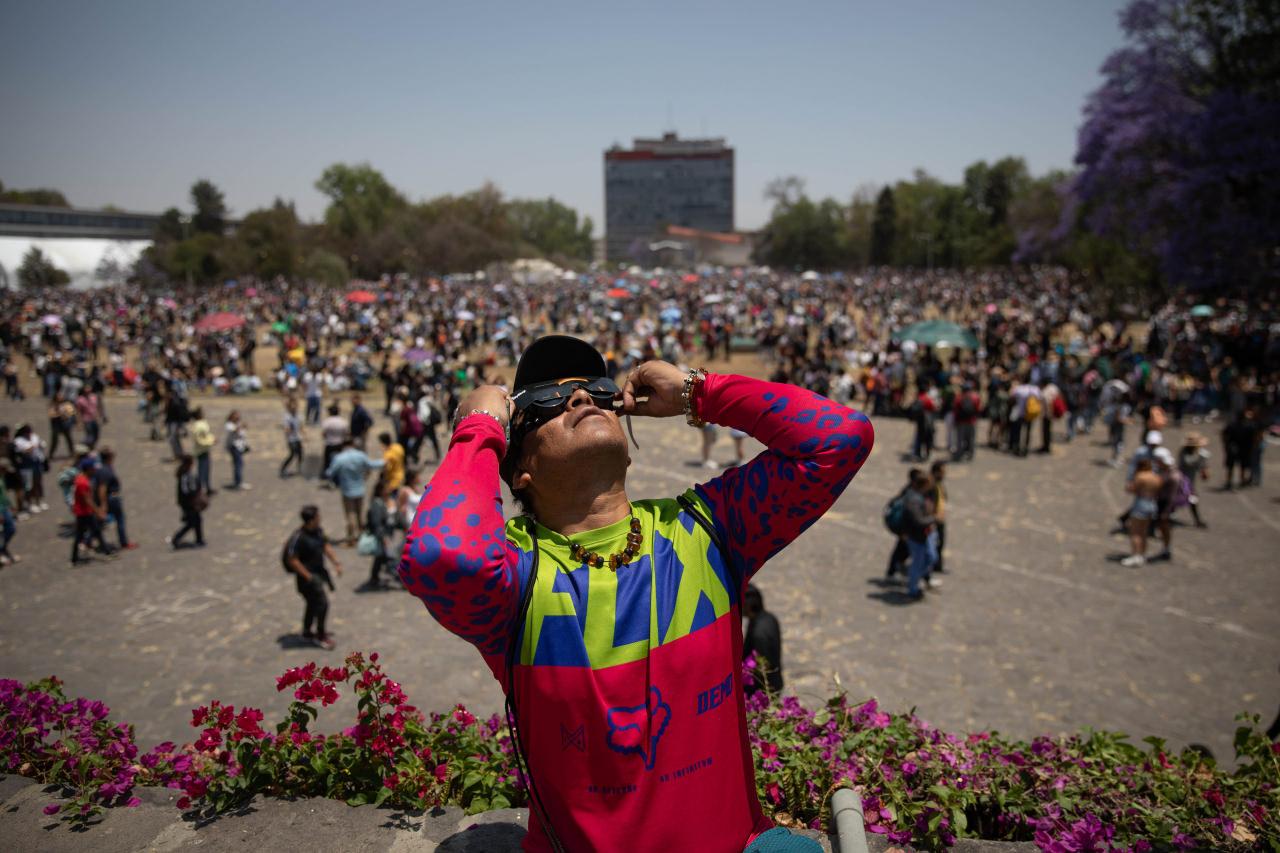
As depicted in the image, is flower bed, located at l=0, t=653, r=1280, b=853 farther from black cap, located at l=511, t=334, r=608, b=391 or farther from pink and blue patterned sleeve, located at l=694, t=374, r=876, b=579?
black cap, located at l=511, t=334, r=608, b=391

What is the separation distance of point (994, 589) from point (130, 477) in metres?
14.0

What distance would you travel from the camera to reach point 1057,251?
175ft

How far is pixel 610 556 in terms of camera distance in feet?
6.60

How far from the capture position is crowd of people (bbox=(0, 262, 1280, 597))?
11414 mm

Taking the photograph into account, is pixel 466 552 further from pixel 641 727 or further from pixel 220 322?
pixel 220 322

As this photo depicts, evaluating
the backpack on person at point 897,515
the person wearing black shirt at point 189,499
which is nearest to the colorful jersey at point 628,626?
the backpack on person at point 897,515

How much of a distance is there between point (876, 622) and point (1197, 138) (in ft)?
64.4

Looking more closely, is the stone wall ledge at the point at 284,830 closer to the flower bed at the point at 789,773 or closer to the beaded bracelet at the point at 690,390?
the flower bed at the point at 789,773

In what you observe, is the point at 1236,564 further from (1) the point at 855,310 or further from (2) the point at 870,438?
(1) the point at 855,310

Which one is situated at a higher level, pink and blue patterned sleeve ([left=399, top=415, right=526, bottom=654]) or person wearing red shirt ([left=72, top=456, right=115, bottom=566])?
pink and blue patterned sleeve ([left=399, top=415, right=526, bottom=654])

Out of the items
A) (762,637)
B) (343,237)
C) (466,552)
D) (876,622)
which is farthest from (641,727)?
(343,237)

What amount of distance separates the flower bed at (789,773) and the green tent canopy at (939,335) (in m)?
17.4

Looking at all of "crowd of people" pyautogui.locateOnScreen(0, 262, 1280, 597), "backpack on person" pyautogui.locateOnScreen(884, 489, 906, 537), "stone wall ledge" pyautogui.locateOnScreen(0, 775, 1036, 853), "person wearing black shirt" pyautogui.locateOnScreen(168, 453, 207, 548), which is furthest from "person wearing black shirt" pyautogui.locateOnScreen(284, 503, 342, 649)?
"backpack on person" pyautogui.locateOnScreen(884, 489, 906, 537)

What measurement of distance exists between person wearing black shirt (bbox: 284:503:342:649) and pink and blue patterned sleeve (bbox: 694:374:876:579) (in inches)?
245
